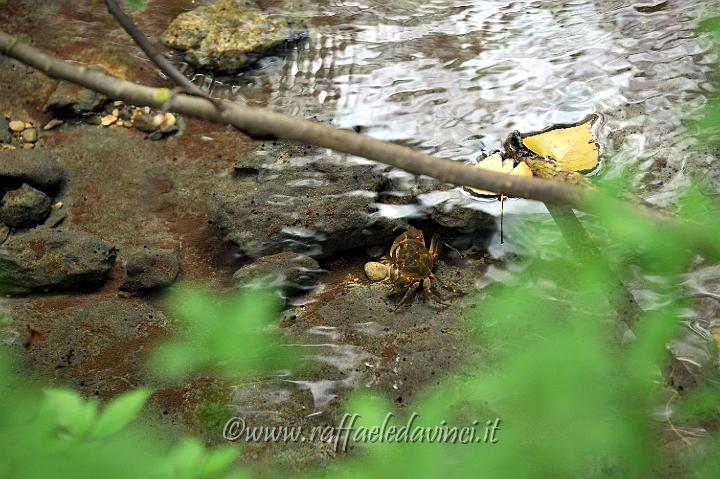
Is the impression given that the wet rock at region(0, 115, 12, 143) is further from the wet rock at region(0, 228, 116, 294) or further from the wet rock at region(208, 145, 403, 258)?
the wet rock at region(208, 145, 403, 258)

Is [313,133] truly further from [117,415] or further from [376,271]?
[376,271]

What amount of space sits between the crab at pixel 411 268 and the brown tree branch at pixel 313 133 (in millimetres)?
1427

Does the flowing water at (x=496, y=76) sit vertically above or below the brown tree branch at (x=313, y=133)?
below

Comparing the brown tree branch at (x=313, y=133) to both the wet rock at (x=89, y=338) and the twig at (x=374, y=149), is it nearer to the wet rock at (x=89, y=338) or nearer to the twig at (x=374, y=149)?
the twig at (x=374, y=149)

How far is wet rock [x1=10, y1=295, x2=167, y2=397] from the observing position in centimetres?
237

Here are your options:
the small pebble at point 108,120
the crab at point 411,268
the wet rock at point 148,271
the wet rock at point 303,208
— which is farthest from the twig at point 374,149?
the small pebble at point 108,120

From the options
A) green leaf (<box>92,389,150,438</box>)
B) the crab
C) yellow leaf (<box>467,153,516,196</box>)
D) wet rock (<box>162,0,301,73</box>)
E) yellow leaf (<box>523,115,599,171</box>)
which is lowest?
the crab

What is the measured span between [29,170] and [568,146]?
2.85 metres

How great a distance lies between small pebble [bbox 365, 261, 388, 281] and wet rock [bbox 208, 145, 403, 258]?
0.16 metres

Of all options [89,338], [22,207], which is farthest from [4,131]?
[89,338]

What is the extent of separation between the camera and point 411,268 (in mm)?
2711

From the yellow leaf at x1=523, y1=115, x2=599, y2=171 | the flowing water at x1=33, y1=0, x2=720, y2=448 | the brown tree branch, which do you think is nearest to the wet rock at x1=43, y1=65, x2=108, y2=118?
the flowing water at x1=33, y1=0, x2=720, y2=448

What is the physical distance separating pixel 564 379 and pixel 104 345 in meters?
2.15

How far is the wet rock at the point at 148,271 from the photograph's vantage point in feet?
9.47
